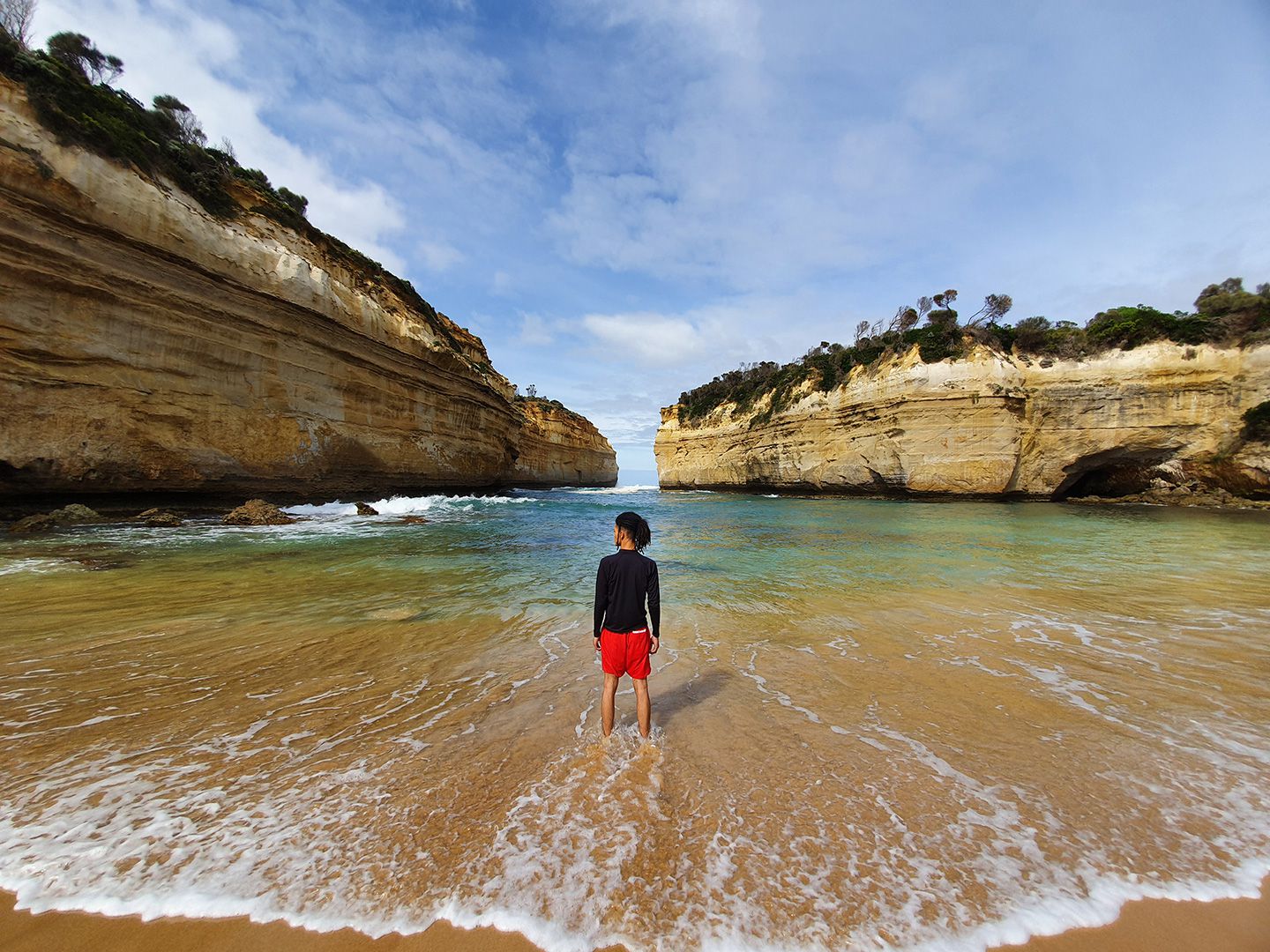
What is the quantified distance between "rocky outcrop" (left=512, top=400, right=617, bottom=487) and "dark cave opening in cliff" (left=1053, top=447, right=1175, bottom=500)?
33.7 meters

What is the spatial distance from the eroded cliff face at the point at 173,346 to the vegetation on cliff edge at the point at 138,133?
43 centimetres

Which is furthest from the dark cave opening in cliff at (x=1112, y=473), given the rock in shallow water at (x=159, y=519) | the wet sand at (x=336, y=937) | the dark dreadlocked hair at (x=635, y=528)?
the rock in shallow water at (x=159, y=519)

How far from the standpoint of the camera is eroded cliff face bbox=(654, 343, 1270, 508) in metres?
20.2

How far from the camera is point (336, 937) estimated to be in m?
1.60

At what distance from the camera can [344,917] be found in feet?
5.48

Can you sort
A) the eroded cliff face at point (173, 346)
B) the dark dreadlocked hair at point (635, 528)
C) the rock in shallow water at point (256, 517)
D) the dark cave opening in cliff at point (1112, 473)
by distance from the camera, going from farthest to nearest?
1. the dark cave opening in cliff at point (1112, 473)
2. the rock in shallow water at point (256, 517)
3. the eroded cliff face at point (173, 346)
4. the dark dreadlocked hair at point (635, 528)

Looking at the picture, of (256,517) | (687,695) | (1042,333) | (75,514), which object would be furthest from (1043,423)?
(75,514)

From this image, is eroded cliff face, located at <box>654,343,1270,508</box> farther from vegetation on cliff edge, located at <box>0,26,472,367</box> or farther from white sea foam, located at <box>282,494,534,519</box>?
vegetation on cliff edge, located at <box>0,26,472,367</box>

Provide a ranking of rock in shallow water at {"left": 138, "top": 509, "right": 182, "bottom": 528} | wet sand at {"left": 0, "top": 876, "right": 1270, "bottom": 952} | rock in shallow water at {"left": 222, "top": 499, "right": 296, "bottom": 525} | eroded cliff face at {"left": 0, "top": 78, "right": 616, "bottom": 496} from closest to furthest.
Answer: wet sand at {"left": 0, "top": 876, "right": 1270, "bottom": 952} < eroded cliff face at {"left": 0, "top": 78, "right": 616, "bottom": 496} < rock in shallow water at {"left": 138, "top": 509, "right": 182, "bottom": 528} < rock in shallow water at {"left": 222, "top": 499, "right": 296, "bottom": 525}

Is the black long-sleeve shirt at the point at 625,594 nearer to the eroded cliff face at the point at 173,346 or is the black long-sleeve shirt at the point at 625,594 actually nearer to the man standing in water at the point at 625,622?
the man standing in water at the point at 625,622

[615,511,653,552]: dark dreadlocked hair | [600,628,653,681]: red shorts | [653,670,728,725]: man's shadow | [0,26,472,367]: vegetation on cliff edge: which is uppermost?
[0,26,472,367]: vegetation on cliff edge

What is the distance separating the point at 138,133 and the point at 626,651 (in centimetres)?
1879

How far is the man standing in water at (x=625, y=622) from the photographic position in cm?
297

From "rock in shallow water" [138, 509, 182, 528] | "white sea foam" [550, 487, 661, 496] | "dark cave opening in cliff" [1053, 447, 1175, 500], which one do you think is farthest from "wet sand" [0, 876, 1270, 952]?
"white sea foam" [550, 487, 661, 496]
